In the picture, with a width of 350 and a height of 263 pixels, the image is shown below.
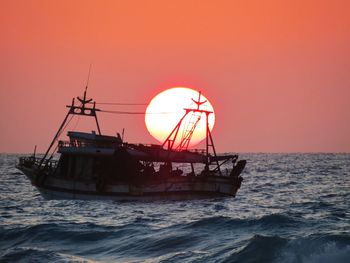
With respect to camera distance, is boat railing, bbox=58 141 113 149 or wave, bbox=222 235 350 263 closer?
wave, bbox=222 235 350 263

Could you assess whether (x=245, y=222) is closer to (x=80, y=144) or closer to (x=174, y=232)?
(x=174, y=232)

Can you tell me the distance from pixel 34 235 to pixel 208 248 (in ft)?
28.1

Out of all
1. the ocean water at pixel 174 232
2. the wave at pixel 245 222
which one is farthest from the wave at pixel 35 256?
the wave at pixel 245 222

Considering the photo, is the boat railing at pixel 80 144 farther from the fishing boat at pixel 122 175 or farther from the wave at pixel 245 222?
the wave at pixel 245 222

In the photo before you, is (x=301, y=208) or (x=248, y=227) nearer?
(x=248, y=227)

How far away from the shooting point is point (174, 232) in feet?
82.2

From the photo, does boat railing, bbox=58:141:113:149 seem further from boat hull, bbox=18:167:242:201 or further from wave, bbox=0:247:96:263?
wave, bbox=0:247:96:263

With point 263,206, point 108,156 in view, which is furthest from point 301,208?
point 108,156

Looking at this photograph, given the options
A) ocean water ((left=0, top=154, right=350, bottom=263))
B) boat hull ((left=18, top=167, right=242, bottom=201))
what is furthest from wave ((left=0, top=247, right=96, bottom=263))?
boat hull ((left=18, top=167, right=242, bottom=201))

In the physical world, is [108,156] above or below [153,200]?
above

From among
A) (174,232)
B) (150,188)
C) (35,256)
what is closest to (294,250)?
(174,232)

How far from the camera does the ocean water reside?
20047mm

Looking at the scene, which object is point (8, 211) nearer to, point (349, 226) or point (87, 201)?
point (87, 201)

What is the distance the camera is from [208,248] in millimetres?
21547
